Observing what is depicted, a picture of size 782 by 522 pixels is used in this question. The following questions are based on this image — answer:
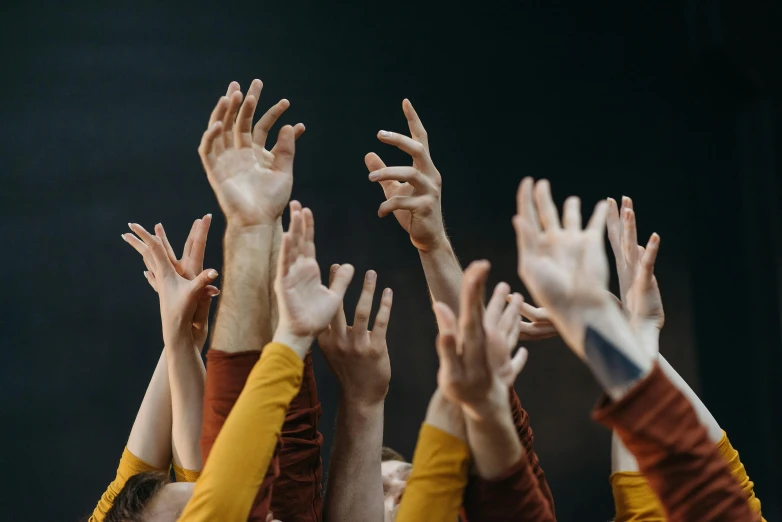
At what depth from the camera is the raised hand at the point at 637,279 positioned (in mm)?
1167

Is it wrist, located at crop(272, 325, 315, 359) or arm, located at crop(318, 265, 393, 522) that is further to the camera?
arm, located at crop(318, 265, 393, 522)

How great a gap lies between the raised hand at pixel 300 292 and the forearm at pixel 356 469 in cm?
35

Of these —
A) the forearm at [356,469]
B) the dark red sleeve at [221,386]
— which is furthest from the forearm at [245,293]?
the forearm at [356,469]

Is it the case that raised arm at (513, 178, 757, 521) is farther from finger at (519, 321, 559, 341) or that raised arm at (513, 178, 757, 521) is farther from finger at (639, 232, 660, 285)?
finger at (519, 321, 559, 341)

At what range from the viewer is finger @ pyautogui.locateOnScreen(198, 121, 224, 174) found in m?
1.12

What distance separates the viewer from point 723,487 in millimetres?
679

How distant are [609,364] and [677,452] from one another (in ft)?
0.32

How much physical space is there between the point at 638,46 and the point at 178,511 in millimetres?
2210

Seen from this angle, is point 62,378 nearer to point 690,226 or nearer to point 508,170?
point 508,170

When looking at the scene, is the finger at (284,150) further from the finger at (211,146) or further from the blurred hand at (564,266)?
the blurred hand at (564,266)

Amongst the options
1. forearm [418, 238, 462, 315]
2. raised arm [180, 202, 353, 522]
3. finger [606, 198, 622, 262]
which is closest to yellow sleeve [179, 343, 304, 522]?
raised arm [180, 202, 353, 522]

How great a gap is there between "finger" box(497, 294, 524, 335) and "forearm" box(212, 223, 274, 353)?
417 millimetres

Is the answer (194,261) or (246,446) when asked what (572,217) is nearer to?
(246,446)

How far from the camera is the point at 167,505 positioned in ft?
3.72
